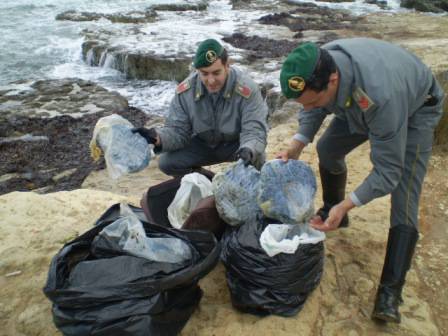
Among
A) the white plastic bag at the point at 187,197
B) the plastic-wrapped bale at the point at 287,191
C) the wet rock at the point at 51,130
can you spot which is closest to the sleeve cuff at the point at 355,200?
the plastic-wrapped bale at the point at 287,191

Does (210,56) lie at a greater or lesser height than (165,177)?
greater

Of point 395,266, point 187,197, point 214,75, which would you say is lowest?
point 395,266

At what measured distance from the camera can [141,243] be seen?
1.94 m

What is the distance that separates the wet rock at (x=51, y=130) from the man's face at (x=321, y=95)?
13.2 ft

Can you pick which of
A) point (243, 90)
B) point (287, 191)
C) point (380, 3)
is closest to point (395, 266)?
point (287, 191)

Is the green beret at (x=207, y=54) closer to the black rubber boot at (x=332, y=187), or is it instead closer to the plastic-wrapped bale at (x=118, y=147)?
the plastic-wrapped bale at (x=118, y=147)

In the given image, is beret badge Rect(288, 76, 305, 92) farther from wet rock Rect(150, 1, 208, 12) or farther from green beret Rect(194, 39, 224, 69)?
wet rock Rect(150, 1, 208, 12)

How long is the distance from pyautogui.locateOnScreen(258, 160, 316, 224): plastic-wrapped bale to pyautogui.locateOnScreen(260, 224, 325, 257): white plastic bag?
0.05 m

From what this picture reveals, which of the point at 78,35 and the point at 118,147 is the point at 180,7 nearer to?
the point at 78,35

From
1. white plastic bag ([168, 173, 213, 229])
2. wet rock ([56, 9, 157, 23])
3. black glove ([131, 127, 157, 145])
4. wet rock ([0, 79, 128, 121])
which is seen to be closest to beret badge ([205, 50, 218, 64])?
black glove ([131, 127, 157, 145])

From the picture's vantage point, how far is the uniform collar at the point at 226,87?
2924 mm

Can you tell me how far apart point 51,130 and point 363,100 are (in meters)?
6.11

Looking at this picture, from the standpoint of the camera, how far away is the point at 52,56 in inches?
459

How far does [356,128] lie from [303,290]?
835 mm
